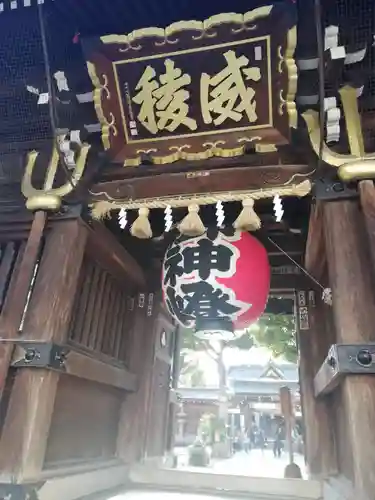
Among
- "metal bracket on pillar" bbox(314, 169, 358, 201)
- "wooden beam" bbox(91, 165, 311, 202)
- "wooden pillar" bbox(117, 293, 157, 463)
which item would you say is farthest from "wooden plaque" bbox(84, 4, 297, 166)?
"wooden pillar" bbox(117, 293, 157, 463)

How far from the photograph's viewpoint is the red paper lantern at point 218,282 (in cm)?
296

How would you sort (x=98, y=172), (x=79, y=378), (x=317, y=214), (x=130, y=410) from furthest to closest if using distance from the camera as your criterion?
(x=130, y=410)
(x=98, y=172)
(x=79, y=378)
(x=317, y=214)

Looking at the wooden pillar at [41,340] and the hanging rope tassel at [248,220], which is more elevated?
the hanging rope tassel at [248,220]

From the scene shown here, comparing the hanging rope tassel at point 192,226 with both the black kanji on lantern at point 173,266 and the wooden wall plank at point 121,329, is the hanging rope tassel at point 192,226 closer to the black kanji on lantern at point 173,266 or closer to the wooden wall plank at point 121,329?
the black kanji on lantern at point 173,266

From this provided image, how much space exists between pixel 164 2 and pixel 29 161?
1.85 meters

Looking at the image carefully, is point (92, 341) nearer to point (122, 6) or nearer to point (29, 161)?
point (29, 161)

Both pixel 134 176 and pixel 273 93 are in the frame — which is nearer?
pixel 273 93

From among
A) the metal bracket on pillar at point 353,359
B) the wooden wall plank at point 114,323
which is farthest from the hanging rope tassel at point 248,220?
the wooden wall plank at point 114,323

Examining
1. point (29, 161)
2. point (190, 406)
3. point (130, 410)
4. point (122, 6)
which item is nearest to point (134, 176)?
point (29, 161)

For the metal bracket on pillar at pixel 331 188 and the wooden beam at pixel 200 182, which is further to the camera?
the wooden beam at pixel 200 182

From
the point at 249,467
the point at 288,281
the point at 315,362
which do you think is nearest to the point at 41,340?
the point at 315,362

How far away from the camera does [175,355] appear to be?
518cm

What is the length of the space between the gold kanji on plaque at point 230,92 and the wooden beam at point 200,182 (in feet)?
1.37

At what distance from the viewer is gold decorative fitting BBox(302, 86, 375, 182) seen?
273 cm
